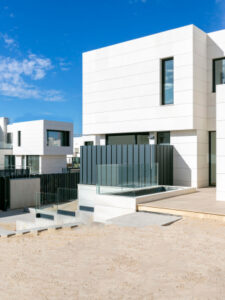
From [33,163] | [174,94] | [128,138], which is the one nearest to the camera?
[174,94]

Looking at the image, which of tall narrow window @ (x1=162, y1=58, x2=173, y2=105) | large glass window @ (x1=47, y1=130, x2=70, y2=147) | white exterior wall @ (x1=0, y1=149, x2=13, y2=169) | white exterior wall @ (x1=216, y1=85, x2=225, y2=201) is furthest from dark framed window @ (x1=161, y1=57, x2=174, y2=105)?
white exterior wall @ (x1=0, y1=149, x2=13, y2=169)

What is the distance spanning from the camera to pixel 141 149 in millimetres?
15484

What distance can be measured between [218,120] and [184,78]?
522cm

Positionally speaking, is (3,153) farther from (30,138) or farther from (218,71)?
(218,71)

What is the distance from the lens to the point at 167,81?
56.3 ft

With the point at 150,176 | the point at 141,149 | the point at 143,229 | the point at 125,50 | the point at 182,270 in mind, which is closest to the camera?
the point at 182,270

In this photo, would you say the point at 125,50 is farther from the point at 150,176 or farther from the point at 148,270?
the point at 148,270

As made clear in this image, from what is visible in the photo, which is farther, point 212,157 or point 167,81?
point 167,81

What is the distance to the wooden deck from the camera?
9.39 m

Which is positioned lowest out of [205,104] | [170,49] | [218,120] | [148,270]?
[148,270]

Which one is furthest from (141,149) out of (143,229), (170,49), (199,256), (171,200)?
(199,256)

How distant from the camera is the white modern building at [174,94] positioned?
1617cm

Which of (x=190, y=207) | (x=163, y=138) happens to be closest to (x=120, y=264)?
(x=190, y=207)

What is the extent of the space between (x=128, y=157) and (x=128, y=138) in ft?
10.5
